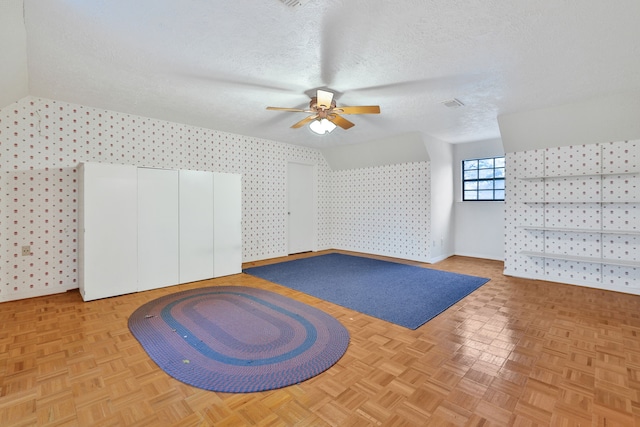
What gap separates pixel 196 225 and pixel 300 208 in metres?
2.87

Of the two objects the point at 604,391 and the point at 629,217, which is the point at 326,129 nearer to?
the point at 604,391

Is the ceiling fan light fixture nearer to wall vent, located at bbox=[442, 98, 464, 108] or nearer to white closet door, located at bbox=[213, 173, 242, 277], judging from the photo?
wall vent, located at bbox=[442, 98, 464, 108]

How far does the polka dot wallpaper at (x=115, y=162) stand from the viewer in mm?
3479

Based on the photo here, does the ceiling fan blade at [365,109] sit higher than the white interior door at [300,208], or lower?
higher

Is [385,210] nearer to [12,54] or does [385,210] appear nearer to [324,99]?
[324,99]

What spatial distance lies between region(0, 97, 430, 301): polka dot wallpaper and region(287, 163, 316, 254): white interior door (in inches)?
10.7

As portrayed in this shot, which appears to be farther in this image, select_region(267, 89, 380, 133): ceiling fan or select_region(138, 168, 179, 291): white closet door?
select_region(138, 168, 179, 291): white closet door

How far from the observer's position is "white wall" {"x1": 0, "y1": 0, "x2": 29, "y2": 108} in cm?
191

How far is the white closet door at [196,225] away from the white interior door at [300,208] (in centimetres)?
228

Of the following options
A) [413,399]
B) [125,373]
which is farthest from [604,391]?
[125,373]

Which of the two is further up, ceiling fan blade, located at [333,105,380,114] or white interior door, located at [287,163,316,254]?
ceiling fan blade, located at [333,105,380,114]

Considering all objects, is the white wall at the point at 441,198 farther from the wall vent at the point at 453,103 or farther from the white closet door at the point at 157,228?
the white closet door at the point at 157,228

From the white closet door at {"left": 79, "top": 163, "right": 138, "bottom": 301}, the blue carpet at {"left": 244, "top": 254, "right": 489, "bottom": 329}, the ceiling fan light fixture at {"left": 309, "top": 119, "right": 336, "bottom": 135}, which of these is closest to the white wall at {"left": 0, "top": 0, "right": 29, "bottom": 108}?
the white closet door at {"left": 79, "top": 163, "right": 138, "bottom": 301}

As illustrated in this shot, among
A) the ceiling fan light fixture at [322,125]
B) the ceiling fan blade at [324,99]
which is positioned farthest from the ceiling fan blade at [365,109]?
the ceiling fan light fixture at [322,125]
